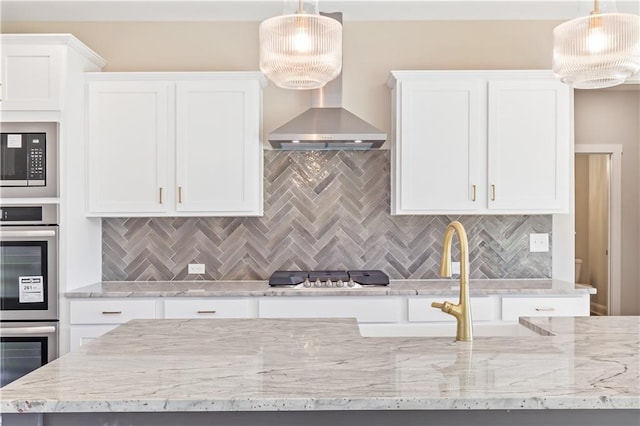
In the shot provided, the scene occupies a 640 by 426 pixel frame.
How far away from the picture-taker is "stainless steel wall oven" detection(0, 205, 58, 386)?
3.17 m

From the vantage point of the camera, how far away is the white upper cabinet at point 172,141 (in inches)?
139

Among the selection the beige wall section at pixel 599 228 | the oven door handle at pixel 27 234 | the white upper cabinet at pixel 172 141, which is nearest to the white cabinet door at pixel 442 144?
the white upper cabinet at pixel 172 141

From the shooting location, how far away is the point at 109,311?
10.7ft

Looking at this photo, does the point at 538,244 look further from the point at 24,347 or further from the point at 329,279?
the point at 24,347

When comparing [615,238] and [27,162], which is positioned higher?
[27,162]

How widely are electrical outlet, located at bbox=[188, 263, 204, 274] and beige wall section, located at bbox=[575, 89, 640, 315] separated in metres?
4.07

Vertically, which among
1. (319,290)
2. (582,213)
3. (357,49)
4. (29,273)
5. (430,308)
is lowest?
(430,308)

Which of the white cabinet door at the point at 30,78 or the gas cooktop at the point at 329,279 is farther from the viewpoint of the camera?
the gas cooktop at the point at 329,279

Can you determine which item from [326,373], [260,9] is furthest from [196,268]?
[326,373]

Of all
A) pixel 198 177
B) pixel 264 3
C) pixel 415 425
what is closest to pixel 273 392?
pixel 415 425

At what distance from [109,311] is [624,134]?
17.5ft

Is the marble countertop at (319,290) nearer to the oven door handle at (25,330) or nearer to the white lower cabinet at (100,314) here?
the white lower cabinet at (100,314)

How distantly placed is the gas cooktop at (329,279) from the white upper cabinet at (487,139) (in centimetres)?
66

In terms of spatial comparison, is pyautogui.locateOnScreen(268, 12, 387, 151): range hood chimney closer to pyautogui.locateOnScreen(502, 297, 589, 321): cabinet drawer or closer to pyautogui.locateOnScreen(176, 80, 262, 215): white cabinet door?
pyautogui.locateOnScreen(176, 80, 262, 215): white cabinet door
